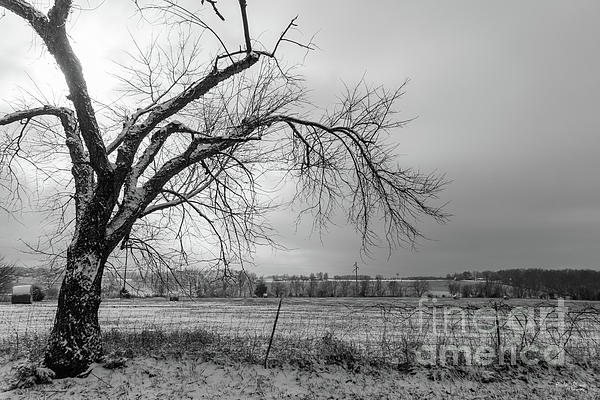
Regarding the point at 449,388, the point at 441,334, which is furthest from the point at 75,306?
the point at 441,334

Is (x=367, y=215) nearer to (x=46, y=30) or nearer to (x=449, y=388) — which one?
(x=449, y=388)

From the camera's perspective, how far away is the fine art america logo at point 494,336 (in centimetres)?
887

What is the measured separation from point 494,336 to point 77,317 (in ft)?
25.9

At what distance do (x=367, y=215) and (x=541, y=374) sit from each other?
4475 millimetres

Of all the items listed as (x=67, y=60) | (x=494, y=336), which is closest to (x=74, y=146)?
(x=67, y=60)

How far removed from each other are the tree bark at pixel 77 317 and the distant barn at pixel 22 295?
37581 millimetres

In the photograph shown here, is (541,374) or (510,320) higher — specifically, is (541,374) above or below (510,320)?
below

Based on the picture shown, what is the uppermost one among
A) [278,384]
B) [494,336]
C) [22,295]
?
[494,336]

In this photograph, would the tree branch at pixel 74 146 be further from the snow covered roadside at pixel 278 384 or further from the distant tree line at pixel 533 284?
the distant tree line at pixel 533 284

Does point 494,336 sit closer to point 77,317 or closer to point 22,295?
point 77,317

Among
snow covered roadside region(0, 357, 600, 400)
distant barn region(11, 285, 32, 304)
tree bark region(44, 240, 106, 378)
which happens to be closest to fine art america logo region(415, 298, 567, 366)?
snow covered roadside region(0, 357, 600, 400)

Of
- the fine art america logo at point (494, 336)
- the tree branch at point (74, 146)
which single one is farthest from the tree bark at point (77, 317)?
the fine art america logo at point (494, 336)

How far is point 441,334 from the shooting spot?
9711 mm

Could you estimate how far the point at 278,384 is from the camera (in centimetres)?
753
